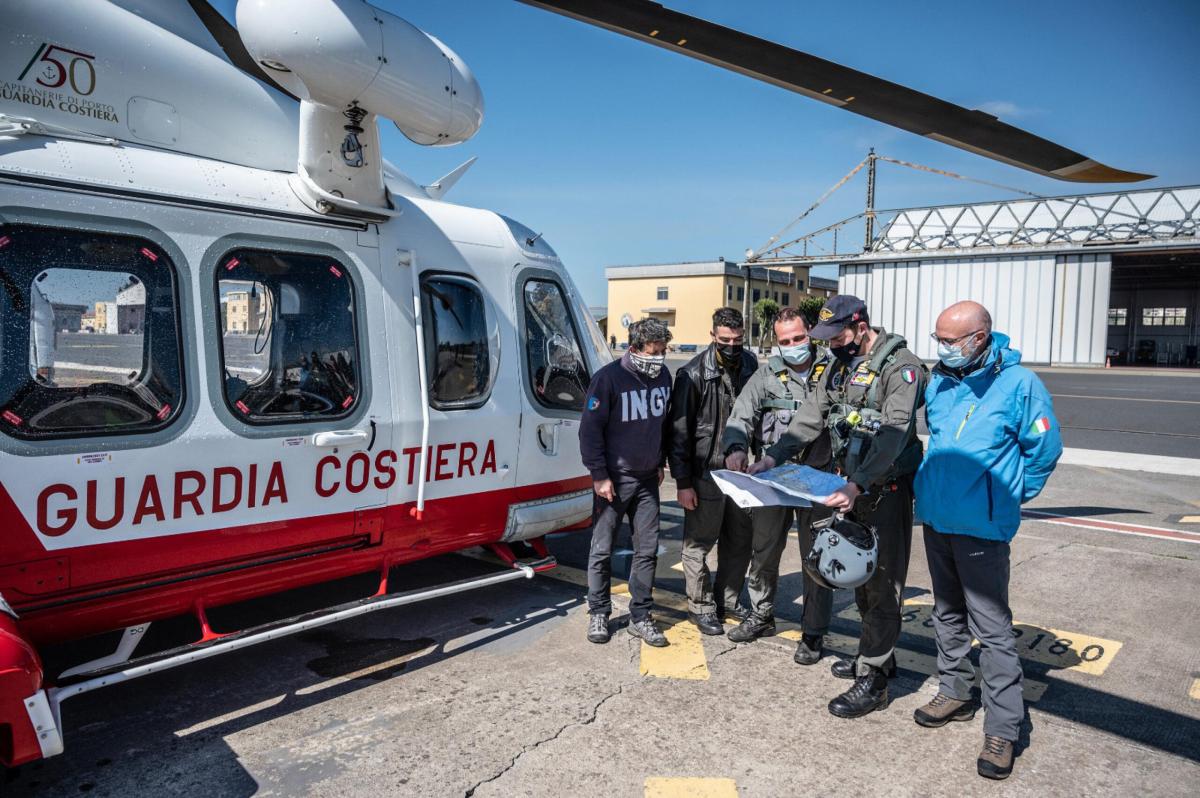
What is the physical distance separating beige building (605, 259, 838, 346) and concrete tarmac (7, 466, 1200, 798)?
6502cm

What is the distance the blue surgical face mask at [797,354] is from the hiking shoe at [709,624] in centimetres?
161

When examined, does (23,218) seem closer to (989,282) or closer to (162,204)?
(162,204)

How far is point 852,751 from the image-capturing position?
3371 mm

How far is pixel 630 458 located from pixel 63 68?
337 cm

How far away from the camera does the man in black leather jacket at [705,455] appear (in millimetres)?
4711

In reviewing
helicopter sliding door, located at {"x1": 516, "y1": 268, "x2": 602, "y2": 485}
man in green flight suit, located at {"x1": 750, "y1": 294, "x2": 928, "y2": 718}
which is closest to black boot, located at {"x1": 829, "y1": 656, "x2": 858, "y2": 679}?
man in green flight suit, located at {"x1": 750, "y1": 294, "x2": 928, "y2": 718}

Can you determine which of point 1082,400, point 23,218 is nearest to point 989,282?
point 1082,400

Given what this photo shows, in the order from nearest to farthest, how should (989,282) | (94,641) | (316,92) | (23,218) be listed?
(23,218) → (316,92) → (94,641) → (989,282)

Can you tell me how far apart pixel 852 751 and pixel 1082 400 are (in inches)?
837

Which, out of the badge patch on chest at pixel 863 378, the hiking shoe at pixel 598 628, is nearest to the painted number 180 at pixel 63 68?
the hiking shoe at pixel 598 628

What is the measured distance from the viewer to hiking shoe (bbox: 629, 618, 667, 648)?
4.44 m

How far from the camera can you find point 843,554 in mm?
3463

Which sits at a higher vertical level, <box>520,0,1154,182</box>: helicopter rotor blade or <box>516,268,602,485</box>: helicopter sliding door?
<box>520,0,1154,182</box>: helicopter rotor blade

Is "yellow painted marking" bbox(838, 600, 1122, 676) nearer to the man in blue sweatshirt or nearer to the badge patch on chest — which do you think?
the man in blue sweatshirt
